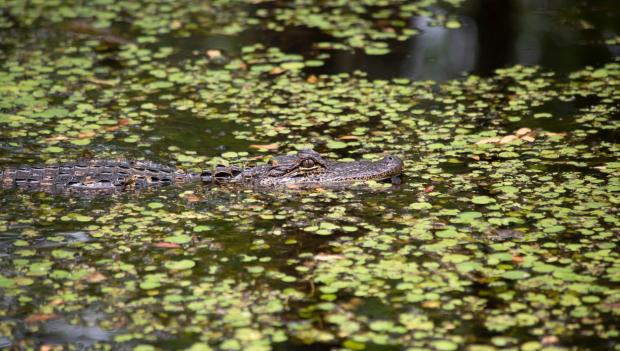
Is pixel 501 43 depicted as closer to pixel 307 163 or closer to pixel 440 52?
pixel 440 52

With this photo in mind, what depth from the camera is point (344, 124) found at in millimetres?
8430

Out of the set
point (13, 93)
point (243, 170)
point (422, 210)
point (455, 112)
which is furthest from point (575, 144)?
point (13, 93)

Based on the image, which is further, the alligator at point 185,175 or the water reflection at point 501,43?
the water reflection at point 501,43

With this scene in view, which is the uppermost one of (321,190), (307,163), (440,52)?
(440,52)

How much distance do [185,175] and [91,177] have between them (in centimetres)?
71

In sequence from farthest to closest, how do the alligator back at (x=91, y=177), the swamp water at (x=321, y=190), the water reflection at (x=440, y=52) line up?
the water reflection at (x=440, y=52)
the alligator back at (x=91, y=177)
the swamp water at (x=321, y=190)

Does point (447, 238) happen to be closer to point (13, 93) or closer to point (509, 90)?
point (509, 90)

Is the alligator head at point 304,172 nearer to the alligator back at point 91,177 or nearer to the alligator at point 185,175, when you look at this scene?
the alligator at point 185,175

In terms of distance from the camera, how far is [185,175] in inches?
292

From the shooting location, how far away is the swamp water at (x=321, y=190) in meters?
5.27

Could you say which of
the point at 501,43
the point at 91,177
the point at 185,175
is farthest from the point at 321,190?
the point at 501,43

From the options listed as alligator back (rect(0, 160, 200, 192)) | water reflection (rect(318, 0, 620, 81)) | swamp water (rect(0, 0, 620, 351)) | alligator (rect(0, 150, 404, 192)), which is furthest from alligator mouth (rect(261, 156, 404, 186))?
water reflection (rect(318, 0, 620, 81))

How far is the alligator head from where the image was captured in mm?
7293

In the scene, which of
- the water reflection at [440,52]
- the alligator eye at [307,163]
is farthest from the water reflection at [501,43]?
the alligator eye at [307,163]
